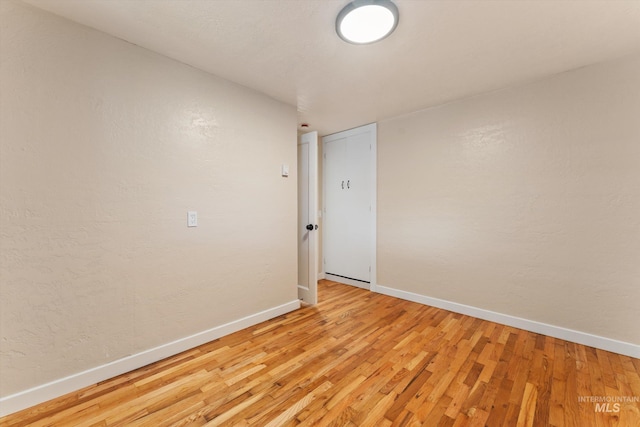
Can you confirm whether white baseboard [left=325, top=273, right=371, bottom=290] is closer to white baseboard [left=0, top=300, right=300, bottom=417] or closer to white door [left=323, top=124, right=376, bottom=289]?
white door [left=323, top=124, right=376, bottom=289]

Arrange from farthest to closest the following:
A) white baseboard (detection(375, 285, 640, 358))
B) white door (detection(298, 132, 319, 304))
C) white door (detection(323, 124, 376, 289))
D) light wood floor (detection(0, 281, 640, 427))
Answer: white door (detection(323, 124, 376, 289))
white door (detection(298, 132, 319, 304))
white baseboard (detection(375, 285, 640, 358))
light wood floor (detection(0, 281, 640, 427))

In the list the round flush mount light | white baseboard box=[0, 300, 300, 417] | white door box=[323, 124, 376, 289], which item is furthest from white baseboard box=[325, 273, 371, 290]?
the round flush mount light

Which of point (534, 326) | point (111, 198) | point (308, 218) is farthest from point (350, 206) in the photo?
point (111, 198)

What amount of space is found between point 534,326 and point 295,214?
2677 millimetres

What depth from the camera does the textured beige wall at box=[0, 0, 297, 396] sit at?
Answer: 1.52m

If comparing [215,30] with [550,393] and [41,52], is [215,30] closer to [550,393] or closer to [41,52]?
[41,52]

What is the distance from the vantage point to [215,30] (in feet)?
5.77

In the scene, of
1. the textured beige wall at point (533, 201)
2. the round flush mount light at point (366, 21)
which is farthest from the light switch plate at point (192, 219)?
the textured beige wall at point (533, 201)

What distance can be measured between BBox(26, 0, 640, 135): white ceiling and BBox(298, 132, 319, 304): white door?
2.50 feet

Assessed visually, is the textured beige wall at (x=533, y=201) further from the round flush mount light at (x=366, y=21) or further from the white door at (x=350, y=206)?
the round flush mount light at (x=366, y=21)

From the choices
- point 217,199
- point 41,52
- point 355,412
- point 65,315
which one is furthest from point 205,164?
point 355,412

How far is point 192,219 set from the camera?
2.23 meters

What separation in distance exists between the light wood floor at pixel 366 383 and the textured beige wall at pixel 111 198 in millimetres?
337

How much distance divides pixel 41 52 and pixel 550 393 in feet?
12.7
